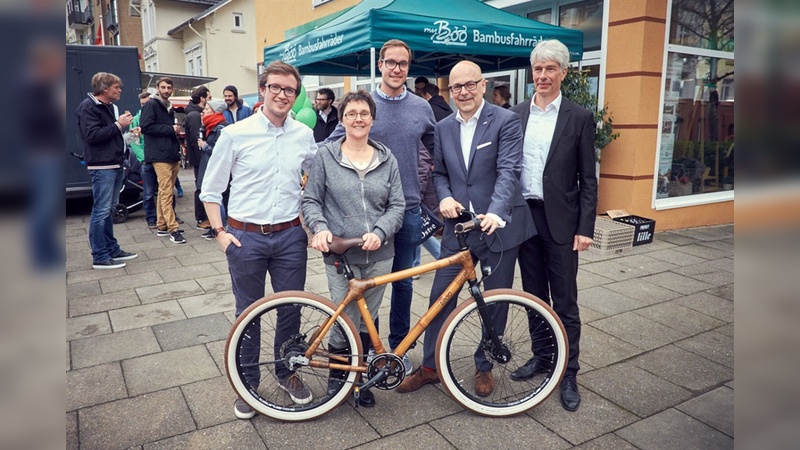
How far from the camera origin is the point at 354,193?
3.09 metres

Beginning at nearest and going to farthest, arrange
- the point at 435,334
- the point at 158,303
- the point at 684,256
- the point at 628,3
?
the point at 435,334
the point at 158,303
the point at 684,256
the point at 628,3

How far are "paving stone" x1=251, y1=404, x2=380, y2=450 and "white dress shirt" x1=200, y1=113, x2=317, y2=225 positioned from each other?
1.11 metres

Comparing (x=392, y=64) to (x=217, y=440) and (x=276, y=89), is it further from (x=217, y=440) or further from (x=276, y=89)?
(x=217, y=440)

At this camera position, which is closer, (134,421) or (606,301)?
(134,421)

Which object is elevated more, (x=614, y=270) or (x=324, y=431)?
(x=614, y=270)

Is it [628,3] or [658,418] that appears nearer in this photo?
[658,418]

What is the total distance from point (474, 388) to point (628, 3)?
18.8 ft

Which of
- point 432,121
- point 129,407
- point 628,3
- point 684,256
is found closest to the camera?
point 129,407

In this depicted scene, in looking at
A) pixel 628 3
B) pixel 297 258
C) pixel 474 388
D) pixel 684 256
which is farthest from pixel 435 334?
pixel 628 3

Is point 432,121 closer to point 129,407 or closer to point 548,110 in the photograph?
point 548,110

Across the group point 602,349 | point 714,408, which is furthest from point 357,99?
point 714,408

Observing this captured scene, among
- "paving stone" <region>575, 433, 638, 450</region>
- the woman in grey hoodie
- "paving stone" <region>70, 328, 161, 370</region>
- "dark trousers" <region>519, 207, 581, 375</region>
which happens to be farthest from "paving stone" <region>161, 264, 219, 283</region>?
"paving stone" <region>575, 433, 638, 450</region>

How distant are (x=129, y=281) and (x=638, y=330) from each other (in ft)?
15.8

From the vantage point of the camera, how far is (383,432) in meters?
2.99
